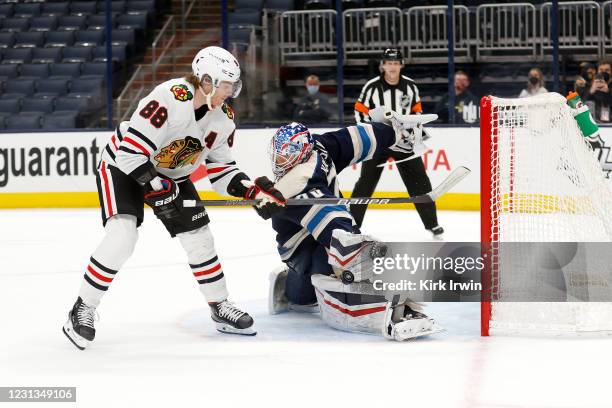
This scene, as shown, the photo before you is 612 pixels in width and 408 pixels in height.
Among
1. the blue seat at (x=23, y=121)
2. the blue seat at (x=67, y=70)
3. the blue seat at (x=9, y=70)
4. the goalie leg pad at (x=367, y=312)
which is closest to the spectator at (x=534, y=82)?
the blue seat at (x=23, y=121)

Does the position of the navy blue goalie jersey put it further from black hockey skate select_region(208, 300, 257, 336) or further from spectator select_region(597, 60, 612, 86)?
spectator select_region(597, 60, 612, 86)

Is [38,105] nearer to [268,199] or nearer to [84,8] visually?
[84,8]

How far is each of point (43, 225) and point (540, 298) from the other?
5.08 metres

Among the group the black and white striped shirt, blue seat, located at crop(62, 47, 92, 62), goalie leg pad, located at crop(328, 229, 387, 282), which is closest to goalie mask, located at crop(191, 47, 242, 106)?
goalie leg pad, located at crop(328, 229, 387, 282)

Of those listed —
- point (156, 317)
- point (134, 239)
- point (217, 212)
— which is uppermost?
point (134, 239)

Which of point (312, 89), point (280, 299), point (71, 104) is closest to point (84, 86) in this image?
point (71, 104)

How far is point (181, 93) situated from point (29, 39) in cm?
841

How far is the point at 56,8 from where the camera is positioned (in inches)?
472

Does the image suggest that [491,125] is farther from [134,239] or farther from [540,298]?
[134,239]

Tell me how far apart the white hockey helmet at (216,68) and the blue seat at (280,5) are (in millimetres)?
7396

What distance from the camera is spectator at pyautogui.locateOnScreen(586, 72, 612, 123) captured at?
8523 mm

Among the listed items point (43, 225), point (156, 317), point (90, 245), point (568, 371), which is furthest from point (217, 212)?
point (568, 371)

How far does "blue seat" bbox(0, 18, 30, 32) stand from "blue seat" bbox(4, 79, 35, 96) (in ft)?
2.97

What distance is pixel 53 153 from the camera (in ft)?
31.4
